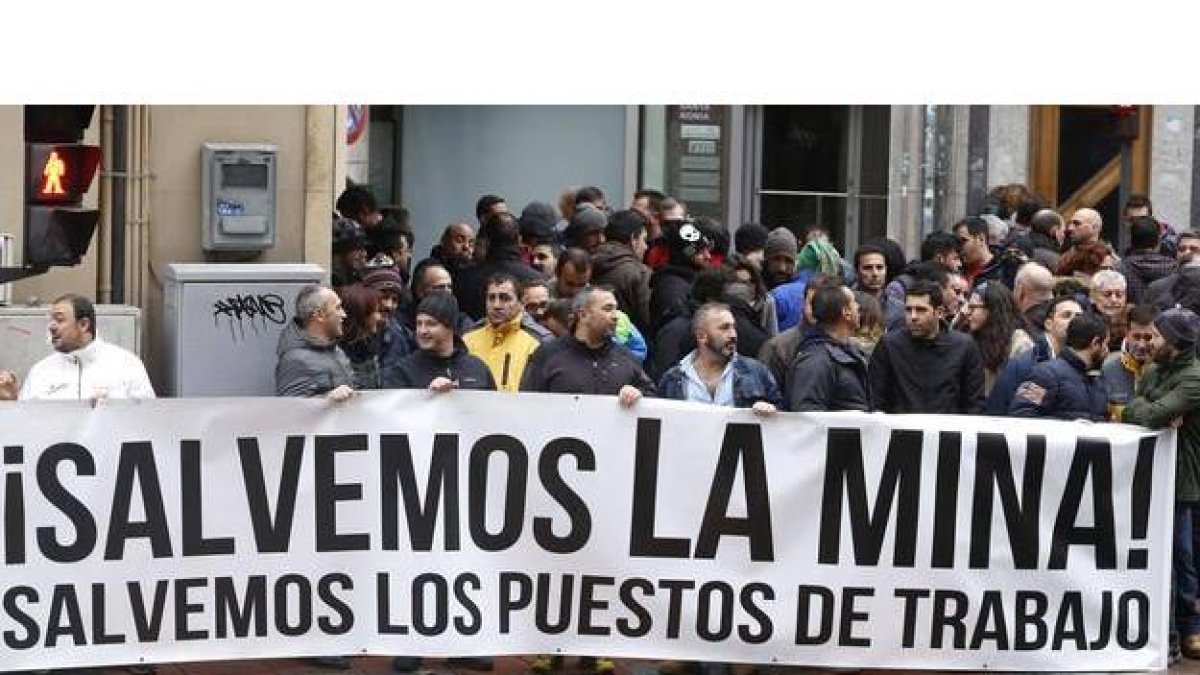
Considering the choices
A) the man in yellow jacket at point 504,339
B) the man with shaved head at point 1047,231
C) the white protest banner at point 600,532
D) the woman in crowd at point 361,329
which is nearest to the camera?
the white protest banner at point 600,532

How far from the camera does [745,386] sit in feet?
40.8

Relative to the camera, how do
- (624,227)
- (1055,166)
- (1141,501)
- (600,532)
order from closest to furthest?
1. (600,532)
2. (1141,501)
3. (624,227)
4. (1055,166)

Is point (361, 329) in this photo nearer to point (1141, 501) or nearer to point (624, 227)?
point (624, 227)

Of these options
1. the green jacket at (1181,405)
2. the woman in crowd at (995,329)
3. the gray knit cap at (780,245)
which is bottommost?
the green jacket at (1181,405)

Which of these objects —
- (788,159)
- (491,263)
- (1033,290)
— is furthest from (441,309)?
(788,159)

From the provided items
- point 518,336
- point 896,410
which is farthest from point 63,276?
point 896,410

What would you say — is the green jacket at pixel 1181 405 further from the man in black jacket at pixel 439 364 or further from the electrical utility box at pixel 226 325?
the electrical utility box at pixel 226 325

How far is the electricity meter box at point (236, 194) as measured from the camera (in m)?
15.3

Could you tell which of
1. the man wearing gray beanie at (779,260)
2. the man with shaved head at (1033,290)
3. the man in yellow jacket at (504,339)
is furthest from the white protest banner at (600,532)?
the man wearing gray beanie at (779,260)

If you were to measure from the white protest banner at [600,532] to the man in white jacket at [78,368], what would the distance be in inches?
19.5

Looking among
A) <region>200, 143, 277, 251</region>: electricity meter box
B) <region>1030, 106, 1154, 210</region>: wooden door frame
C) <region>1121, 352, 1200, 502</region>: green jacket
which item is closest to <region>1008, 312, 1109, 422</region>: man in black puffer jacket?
<region>1121, 352, 1200, 502</region>: green jacket

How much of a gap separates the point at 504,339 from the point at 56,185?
87.3 inches

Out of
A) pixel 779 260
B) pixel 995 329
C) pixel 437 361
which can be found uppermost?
pixel 779 260
